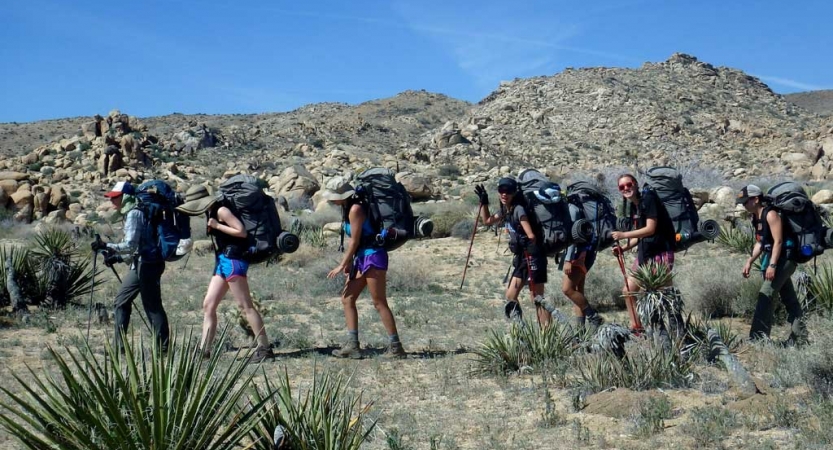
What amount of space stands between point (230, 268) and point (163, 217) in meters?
0.75

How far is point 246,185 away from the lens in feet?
23.1

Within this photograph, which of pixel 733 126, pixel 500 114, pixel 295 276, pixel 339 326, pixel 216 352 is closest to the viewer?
pixel 216 352

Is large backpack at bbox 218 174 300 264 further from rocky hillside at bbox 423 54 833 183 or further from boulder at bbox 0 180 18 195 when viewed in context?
rocky hillside at bbox 423 54 833 183

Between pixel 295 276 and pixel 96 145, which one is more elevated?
pixel 96 145

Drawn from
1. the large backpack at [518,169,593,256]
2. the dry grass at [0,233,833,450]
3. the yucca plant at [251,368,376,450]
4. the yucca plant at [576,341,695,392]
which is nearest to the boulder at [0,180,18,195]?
the dry grass at [0,233,833,450]

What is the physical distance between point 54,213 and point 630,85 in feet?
140

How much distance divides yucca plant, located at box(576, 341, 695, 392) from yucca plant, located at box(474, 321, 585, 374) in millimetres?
738

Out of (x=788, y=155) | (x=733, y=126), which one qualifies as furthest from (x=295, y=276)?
(x=733, y=126)

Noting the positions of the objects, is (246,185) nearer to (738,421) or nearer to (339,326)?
(339,326)

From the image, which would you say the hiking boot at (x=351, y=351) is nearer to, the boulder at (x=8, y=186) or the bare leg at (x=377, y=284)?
the bare leg at (x=377, y=284)

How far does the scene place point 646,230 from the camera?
694 cm

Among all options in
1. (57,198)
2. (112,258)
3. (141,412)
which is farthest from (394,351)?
(57,198)

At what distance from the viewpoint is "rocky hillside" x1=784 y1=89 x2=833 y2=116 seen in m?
87.0

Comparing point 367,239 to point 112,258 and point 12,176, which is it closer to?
point 112,258
